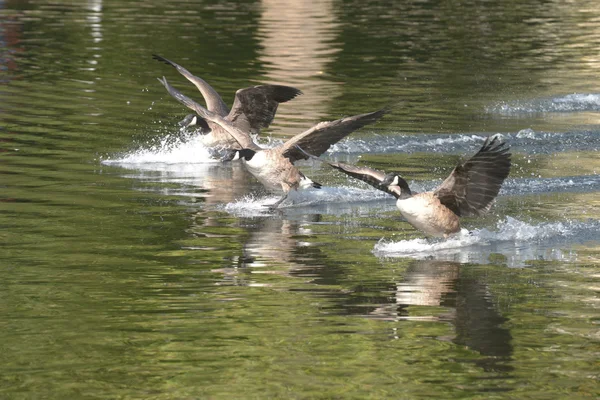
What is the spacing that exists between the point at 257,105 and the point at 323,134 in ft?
14.1

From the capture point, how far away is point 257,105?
20312 mm

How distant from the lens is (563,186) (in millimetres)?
16703

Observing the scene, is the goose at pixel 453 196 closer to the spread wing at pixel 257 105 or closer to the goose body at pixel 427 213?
the goose body at pixel 427 213

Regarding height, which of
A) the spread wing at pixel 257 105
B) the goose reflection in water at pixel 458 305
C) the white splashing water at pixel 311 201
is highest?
the goose reflection in water at pixel 458 305

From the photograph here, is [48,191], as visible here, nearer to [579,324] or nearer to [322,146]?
[322,146]

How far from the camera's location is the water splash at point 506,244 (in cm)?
1295

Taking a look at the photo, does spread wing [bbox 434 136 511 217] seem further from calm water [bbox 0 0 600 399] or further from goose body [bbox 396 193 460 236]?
calm water [bbox 0 0 600 399]

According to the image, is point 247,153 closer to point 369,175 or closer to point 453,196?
point 369,175

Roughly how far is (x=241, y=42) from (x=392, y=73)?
24.2ft

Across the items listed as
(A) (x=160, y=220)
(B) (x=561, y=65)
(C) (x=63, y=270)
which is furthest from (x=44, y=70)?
(C) (x=63, y=270)

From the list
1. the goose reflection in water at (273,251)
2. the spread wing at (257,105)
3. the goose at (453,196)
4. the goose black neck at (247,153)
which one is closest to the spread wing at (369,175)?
the goose at (453,196)

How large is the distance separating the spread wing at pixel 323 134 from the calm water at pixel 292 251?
60 centimetres

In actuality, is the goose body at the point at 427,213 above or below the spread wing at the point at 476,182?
below

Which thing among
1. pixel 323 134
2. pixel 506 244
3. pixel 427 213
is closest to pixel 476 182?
pixel 427 213
